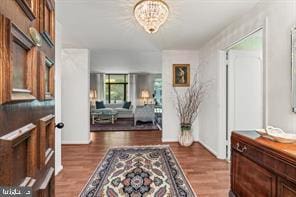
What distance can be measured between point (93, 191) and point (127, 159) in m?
1.17

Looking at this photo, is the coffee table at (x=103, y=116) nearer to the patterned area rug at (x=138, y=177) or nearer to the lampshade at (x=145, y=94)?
the lampshade at (x=145, y=94)

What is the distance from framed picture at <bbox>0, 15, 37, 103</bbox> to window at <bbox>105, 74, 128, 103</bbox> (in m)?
11.2

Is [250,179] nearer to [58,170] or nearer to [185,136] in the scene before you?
[58,170]

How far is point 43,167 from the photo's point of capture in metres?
0.87

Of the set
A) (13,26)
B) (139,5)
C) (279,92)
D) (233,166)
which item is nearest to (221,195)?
(233,166)

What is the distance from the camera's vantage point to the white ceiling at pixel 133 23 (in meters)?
2.47

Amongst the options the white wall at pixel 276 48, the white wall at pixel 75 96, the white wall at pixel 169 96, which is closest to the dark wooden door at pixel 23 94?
the white wall at pixel 276 48

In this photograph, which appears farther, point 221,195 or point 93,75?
point 93,75

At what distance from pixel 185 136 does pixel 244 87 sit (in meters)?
1.70

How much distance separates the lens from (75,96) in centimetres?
495

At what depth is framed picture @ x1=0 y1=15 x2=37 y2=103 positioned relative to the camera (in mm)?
490

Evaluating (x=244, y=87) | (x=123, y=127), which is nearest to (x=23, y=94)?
(x=244, y=87)

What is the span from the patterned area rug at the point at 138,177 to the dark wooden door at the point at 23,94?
1.66 meters

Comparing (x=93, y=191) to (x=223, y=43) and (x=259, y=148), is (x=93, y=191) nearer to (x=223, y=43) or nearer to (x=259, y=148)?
(x=259, y=148)
